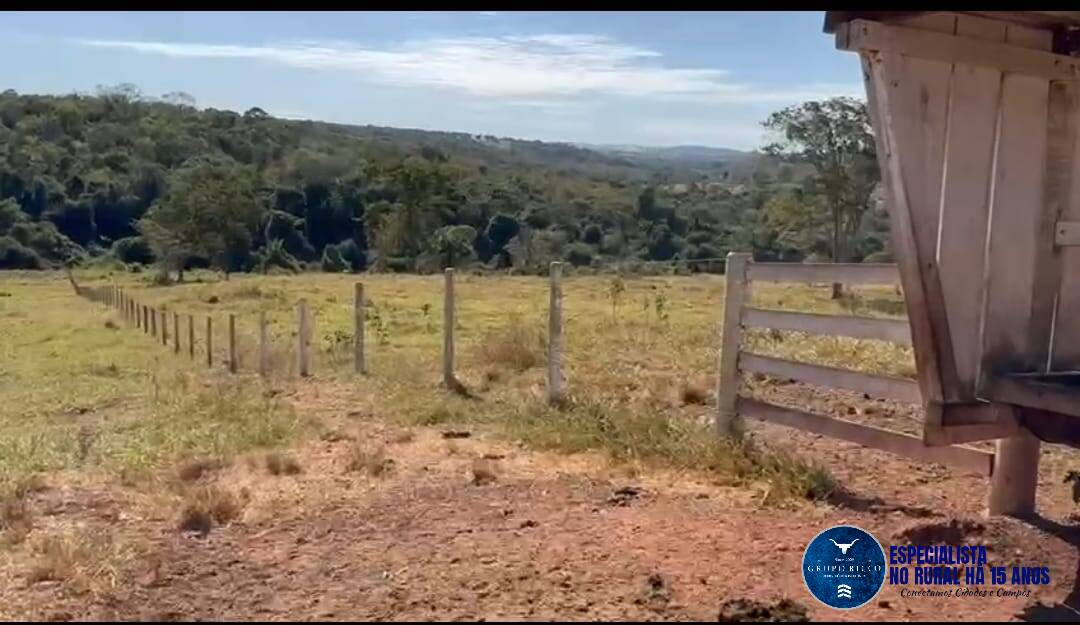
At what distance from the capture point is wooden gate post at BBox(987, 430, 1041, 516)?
458cm

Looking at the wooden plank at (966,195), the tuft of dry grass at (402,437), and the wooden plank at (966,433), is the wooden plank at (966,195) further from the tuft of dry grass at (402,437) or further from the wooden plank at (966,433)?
the tuft of dry grass at (402,437)

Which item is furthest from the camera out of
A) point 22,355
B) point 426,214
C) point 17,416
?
point 426,214

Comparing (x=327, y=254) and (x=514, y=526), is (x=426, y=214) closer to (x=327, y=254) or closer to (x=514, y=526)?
(x=327, y=254)

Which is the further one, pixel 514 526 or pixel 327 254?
pixel 327 254

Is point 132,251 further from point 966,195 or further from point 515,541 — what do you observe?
point 966,195

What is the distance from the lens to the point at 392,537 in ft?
15.0

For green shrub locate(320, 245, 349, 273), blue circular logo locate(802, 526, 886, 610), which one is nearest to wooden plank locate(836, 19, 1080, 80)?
blue circular logo locate(802, 526, 886, 610)

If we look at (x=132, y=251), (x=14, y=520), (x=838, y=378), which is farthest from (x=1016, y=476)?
(x=132, y=251)

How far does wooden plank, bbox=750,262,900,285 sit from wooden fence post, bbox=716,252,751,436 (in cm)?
9

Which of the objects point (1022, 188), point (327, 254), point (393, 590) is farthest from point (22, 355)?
point (327, 254)

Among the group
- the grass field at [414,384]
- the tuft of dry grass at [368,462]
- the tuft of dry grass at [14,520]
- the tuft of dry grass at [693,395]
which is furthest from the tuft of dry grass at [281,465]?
the tuft of dry grass at [693,395]

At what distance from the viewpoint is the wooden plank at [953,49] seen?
330 centimetres

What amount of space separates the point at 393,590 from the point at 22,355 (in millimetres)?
14711

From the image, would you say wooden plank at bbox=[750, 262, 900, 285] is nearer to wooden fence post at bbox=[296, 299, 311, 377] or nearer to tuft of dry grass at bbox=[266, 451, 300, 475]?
tuft of dry grass at bbox=[266, 451, 300, 475]
